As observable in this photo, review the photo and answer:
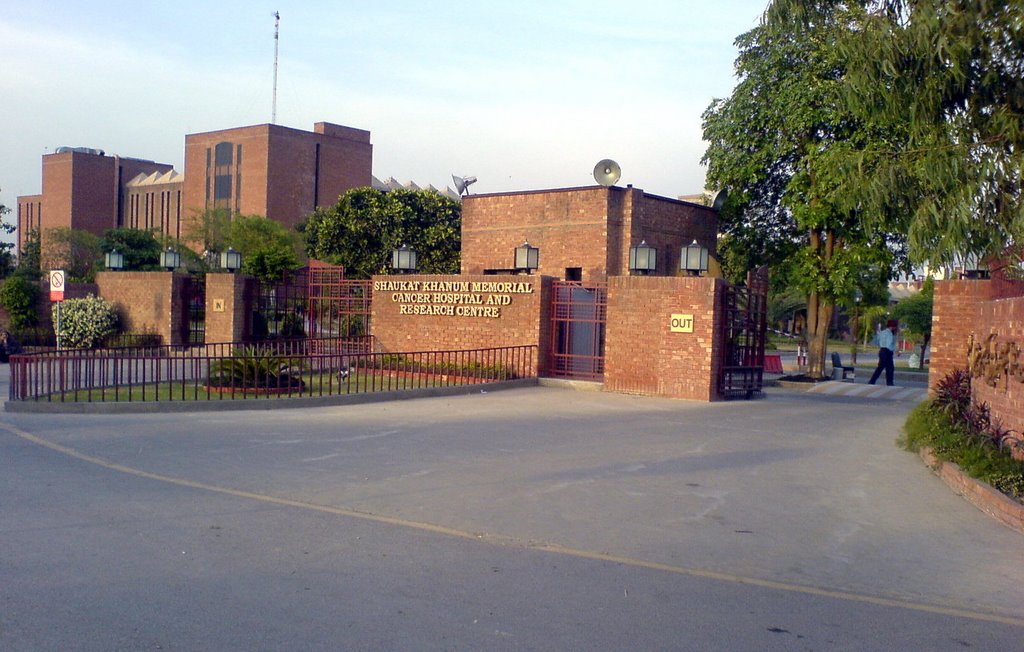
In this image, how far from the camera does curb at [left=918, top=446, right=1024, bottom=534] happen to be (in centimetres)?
834

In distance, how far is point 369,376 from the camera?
22.1 metres

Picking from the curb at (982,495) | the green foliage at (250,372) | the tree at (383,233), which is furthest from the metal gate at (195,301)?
the curb at (982,495)

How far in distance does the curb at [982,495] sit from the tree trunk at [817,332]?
14366 millimetres

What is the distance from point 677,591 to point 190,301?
26.9 meters

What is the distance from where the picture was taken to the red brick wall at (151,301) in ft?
97.9

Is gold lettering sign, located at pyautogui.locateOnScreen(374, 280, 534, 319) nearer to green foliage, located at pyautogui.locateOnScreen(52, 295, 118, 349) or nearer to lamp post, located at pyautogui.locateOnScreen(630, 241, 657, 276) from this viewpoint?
lamp post, located at pyautogui.locateOnScreen(630, 241, 657, 276)

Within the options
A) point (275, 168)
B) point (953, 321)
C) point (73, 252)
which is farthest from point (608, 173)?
point (275, 168)

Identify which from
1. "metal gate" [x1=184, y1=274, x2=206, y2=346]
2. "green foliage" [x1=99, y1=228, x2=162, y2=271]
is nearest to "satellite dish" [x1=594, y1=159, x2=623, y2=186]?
"metal gate" [x1=184, y1=274, x2=206, y2=346]

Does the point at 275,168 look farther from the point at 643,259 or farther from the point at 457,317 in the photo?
the point at 643,259

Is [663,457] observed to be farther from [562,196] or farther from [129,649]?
[562,196]

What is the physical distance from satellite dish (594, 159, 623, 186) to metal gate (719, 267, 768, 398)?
610cm

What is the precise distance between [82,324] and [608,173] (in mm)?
17513

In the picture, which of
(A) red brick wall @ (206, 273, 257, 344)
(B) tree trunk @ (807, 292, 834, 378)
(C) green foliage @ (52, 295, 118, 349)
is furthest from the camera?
(C) green foliage @ (52, 295, 118, 349)

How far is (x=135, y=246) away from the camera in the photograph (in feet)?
158
